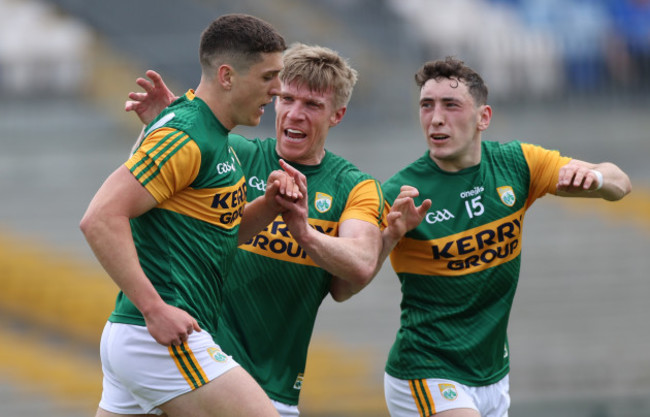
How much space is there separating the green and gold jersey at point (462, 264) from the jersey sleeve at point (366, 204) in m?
0.17

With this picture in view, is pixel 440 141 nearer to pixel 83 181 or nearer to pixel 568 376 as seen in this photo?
pixel 568 376

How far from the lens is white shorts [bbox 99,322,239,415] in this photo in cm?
368

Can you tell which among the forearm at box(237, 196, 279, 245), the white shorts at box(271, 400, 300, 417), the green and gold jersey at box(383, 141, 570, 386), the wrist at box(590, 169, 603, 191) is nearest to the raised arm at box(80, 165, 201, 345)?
the forearm at box(237, 196, 279, 245)

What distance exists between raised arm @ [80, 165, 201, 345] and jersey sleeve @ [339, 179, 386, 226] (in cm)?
126

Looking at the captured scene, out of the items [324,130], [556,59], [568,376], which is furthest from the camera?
[556,59]

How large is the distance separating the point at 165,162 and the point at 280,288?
1278mm

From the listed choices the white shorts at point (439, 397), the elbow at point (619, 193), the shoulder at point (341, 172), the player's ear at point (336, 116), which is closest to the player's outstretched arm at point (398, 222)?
the shoulder at point (341, 172)

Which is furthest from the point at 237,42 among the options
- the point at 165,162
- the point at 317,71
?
the point at 317,71

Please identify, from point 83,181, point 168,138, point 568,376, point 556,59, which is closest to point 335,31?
point 556,59

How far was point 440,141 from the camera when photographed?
16.2ft

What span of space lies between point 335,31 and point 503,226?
10045mm

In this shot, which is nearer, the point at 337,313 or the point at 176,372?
the point at 176,372

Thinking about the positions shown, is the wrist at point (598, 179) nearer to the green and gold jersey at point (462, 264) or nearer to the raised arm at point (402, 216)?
the green and gold jersey at point (462, 264)

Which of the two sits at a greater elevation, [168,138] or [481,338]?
[168,138]
